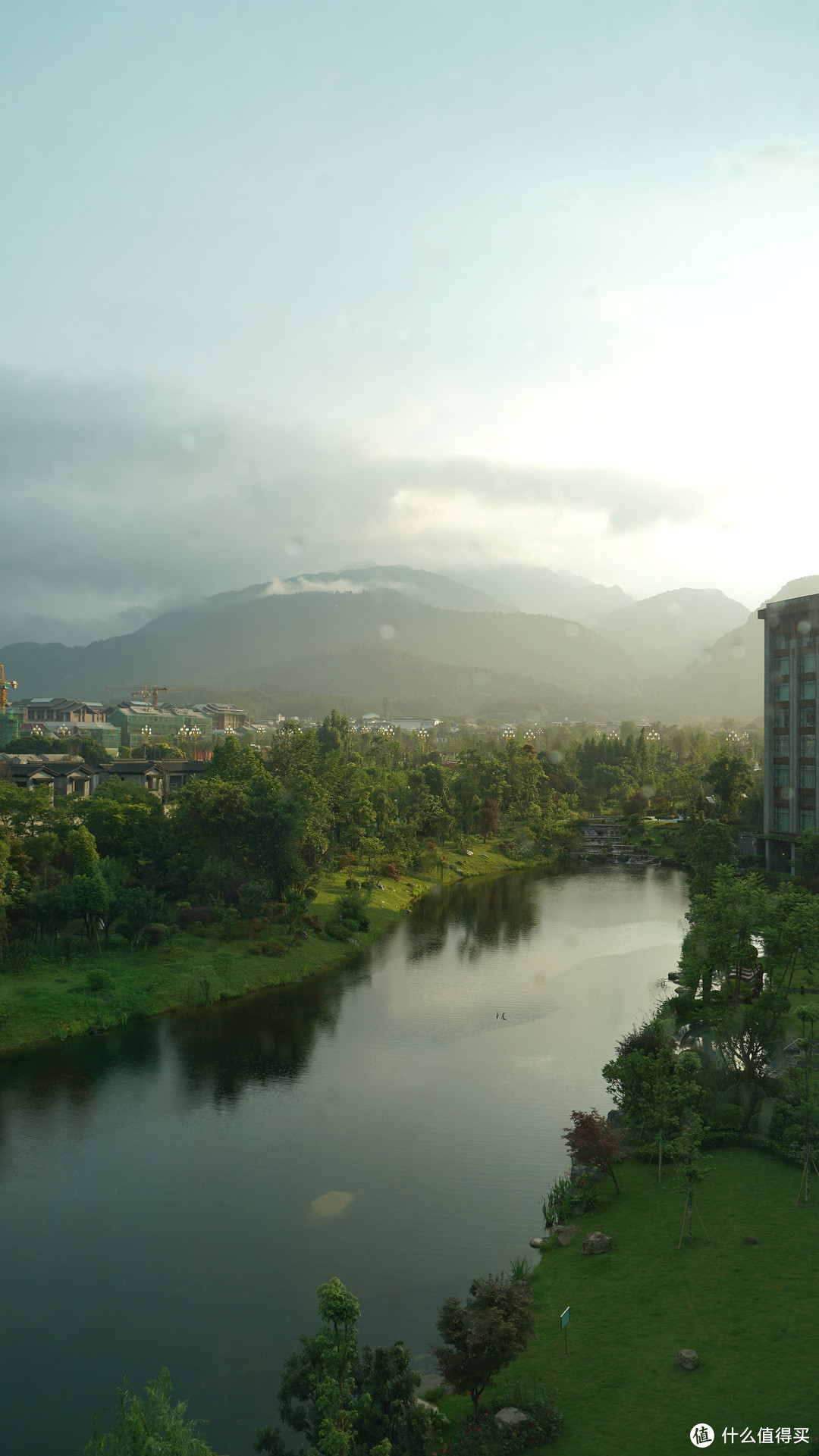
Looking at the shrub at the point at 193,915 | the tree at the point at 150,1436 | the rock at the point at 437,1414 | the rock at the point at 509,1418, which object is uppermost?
the tree at the point at 150,1436

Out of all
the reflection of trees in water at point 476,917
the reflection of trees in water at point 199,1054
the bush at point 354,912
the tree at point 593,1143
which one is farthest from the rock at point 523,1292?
the bush at point 354,912

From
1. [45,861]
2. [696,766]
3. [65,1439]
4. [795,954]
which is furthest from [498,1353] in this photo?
[696,766]

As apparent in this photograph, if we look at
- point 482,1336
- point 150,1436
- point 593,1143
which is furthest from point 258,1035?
point 150,1436

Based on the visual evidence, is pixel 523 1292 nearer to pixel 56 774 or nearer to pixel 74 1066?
pixel 74 1066

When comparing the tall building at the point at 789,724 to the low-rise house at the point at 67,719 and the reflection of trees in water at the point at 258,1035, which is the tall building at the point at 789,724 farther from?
the low-rise house at the point at 67,719

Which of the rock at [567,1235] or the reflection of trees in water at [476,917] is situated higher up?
the rock at [567,1235]

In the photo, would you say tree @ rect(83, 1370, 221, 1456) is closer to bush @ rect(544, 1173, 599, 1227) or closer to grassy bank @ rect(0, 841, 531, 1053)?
bush @ rect(544, 1173, 599, 1227)

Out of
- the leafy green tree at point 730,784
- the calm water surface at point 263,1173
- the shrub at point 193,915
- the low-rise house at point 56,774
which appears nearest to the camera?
the calm water surface at point 263,1173

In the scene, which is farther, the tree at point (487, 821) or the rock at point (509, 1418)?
the tree at point (487, 821)
